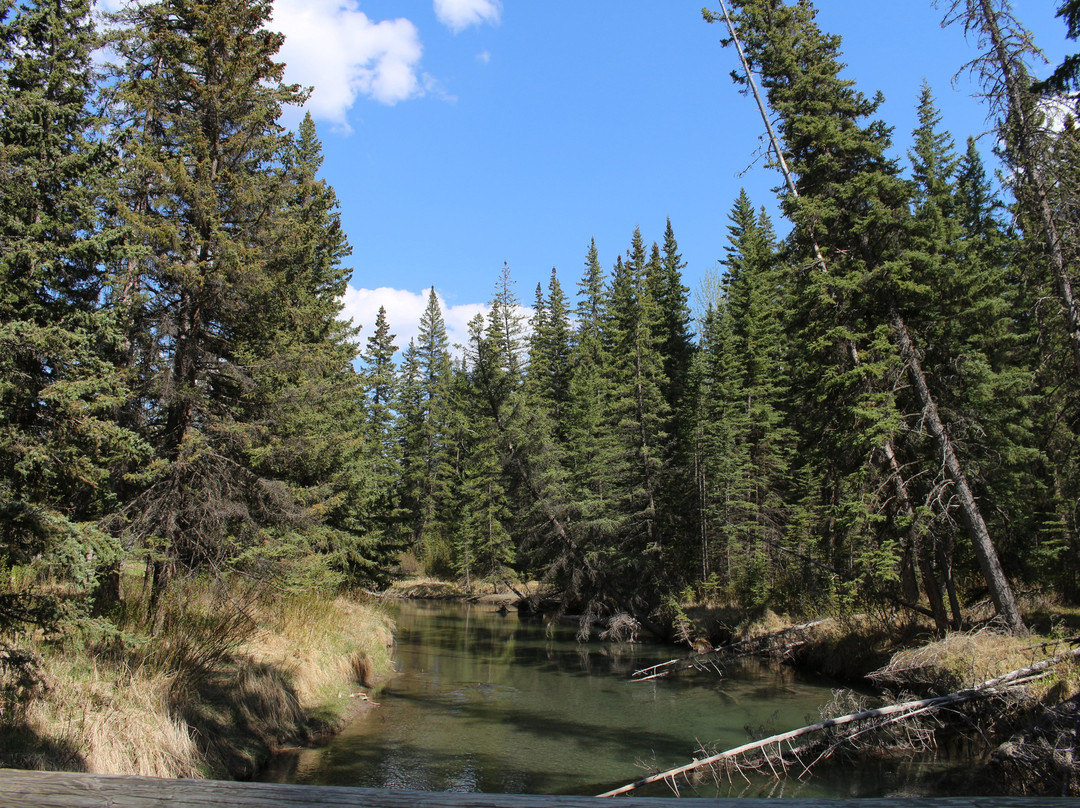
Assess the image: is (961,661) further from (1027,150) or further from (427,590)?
(427,590)

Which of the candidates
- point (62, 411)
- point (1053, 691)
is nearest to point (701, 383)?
point (1053, 691)

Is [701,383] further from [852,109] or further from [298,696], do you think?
[298,696]

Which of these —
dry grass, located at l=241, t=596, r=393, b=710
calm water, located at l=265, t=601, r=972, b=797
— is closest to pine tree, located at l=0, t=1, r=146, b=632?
calm water, located at l=265, t=601, r=972, b=797

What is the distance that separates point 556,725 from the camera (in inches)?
531

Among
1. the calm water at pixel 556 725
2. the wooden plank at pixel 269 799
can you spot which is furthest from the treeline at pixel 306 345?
the wooden plank at pixel 269 799

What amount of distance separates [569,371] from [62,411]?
46.2m

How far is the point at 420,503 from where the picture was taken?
5444 centimetres

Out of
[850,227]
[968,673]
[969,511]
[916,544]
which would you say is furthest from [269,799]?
[850,227]

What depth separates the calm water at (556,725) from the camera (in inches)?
380

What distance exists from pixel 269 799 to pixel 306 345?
53.5 feet

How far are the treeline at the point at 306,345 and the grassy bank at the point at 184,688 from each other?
2.31 ft

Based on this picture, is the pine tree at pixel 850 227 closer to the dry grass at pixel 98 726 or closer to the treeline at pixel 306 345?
the treeline at pixel 306 345

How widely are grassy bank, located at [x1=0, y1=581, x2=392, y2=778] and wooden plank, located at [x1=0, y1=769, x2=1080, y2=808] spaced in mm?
5269

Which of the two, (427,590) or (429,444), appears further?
(429,444)
